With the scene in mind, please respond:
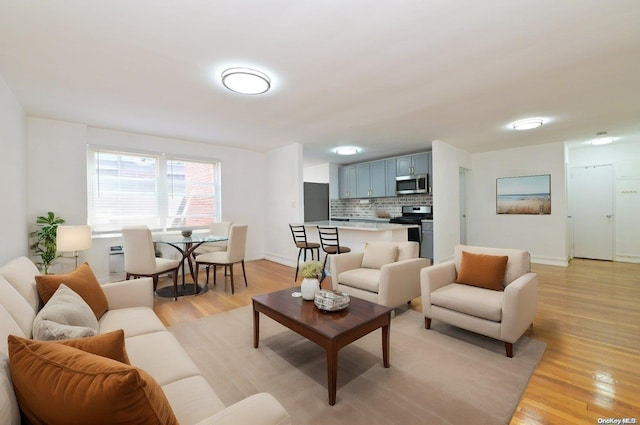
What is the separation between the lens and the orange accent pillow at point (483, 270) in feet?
8.60

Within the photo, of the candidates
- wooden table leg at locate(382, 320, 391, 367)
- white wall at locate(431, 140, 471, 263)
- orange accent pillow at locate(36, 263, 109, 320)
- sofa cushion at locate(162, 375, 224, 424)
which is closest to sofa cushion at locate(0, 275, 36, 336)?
orange accent pillow at locate(36, 263, 109, 320)

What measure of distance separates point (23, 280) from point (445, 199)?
5.63 meters

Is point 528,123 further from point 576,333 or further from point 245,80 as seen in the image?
point 245,80

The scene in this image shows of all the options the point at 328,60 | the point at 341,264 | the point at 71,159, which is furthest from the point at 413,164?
the point at 71,159

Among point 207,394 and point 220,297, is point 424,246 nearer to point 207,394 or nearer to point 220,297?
point 220,297

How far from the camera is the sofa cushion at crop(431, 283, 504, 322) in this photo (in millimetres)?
2309

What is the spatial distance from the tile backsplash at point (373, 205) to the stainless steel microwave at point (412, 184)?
448mm

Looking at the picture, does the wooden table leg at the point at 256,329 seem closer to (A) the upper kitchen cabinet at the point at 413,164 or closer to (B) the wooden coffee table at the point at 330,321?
(B) the wooden coffee table at the point at 330,321

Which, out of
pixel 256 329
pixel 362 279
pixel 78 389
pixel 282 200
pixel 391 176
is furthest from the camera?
pixel 391 176

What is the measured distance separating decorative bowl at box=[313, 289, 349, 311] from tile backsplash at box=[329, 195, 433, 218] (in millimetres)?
4758

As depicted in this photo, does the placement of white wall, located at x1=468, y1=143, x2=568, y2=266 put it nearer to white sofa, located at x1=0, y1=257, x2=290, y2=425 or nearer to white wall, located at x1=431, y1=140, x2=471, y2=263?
white wall, located at x1=431, y1=140, x2=471, y2=263

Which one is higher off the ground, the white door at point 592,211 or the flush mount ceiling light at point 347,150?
the flush mount ceiling light at point 347,150

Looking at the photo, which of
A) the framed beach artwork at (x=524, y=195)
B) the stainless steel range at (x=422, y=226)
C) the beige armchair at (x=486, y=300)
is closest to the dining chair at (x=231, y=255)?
the beige armchair at (x=486, y=300)

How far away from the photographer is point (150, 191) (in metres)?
4.96
